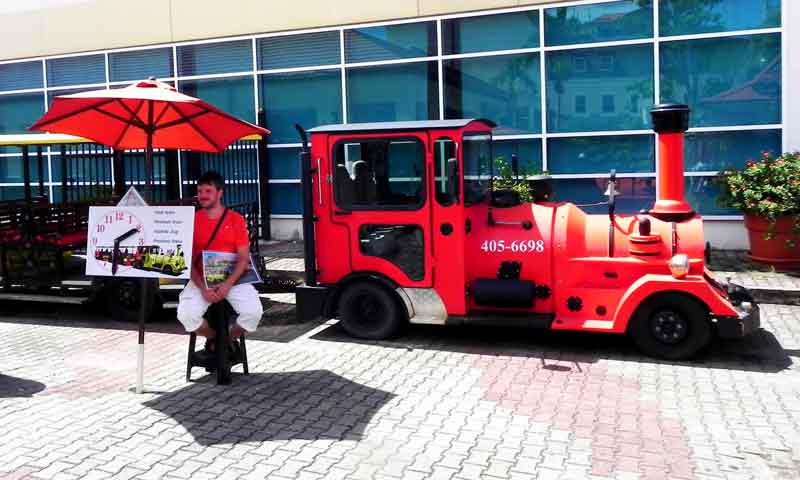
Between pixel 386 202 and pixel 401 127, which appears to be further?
pixel 386 202

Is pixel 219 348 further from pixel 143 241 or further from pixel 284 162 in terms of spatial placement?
pixel 284 162

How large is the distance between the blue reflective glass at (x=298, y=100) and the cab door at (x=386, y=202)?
707 centimetres

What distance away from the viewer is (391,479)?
4.47 metres

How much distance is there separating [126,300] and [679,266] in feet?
20.5

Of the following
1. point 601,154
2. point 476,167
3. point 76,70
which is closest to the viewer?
point 476,167

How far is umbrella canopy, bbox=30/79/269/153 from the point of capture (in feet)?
20.5

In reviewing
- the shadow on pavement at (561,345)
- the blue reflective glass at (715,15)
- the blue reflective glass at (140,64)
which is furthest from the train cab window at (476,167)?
the blue reflective glass at (140,64)

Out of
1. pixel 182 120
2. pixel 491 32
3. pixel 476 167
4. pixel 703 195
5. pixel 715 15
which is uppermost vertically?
pixel 491 32

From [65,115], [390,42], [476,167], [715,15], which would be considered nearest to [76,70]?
A: [390,42]

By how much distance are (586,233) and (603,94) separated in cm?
610

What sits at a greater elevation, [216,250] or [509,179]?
[509,179]

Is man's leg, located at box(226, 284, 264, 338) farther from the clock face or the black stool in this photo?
the clock face

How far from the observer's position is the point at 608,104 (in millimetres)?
12578

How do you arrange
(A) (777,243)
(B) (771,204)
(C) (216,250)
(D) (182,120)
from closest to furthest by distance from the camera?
1. (C) (216,250)
2. (D) (182,120)
3. (B) (771,204)
4. (A) (777,243)
